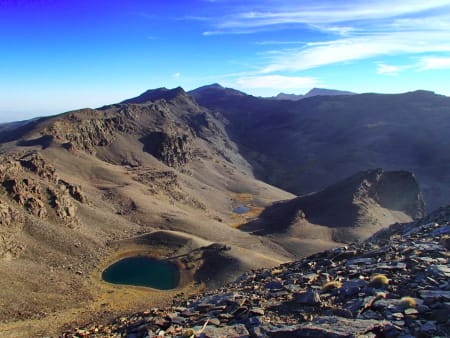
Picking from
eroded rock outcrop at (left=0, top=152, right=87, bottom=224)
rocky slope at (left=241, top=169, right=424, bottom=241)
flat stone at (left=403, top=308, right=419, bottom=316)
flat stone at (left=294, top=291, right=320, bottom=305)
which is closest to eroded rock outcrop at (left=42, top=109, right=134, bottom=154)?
eroded rock outcrop at (left=0, top=152, right=87, bottom=224)

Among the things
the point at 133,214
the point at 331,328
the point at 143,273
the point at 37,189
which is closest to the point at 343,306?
the point at 331,328

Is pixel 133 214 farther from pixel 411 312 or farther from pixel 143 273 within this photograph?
pixel 411 312

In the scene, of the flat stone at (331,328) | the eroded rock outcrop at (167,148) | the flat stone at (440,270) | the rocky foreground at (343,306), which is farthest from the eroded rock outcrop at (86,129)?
the flat stone at (331,328)

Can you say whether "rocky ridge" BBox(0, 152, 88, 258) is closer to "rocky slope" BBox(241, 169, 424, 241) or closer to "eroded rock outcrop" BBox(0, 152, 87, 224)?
"eroded rock outcrop" BBox(0, 152, 87, 224)

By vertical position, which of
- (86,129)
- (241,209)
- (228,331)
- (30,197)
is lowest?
(241,209)

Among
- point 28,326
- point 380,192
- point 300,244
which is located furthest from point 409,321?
point 380,192

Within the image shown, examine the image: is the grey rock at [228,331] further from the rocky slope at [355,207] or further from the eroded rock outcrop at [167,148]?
the eroded rock outcrop at [167,148]

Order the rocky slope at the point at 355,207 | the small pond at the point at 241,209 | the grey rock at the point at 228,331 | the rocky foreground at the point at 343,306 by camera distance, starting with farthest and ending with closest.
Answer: the small pond at the point at 241,209 < the rocky slope at the point at 355,207 < the grey rock at the point at 228,331 < the rocky foreground at the point at 343,306
